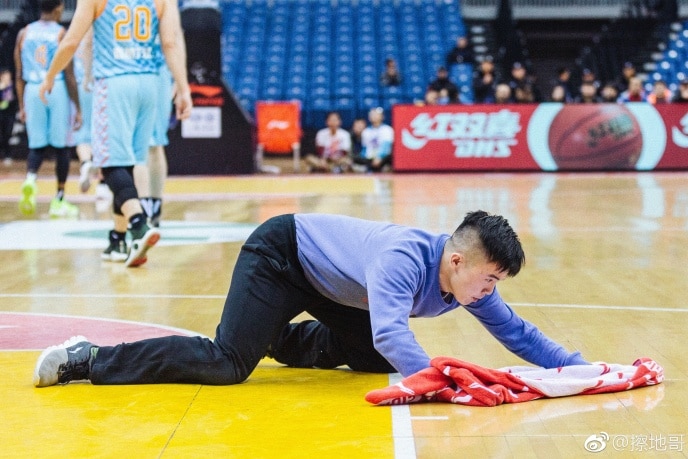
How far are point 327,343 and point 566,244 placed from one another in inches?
154

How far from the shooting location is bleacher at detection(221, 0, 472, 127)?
2048 centimetres

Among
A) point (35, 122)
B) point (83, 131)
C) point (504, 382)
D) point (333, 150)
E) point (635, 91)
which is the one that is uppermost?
point (35, 122)

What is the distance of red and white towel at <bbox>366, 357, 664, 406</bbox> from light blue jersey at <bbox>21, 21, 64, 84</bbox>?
7.21m

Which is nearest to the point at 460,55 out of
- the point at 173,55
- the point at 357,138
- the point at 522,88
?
the point at 522,88

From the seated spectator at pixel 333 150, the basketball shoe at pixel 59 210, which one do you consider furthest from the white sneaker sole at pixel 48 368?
the seated spectator at pixel 333 150

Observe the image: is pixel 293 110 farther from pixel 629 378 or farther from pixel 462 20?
pixel 629 378

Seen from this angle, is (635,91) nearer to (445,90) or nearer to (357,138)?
(445,90)

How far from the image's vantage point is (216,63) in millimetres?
15359

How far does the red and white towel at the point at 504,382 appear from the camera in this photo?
2.93 m

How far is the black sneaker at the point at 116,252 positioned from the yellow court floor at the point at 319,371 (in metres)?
0.13

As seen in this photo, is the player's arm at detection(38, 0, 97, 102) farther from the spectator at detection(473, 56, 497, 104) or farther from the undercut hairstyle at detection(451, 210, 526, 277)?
the spectator at detection(473, 56, 497, 104)

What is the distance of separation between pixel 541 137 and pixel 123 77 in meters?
11.3

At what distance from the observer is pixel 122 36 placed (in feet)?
20.4

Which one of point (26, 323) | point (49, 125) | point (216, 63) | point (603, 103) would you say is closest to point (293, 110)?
point (216, 63)
